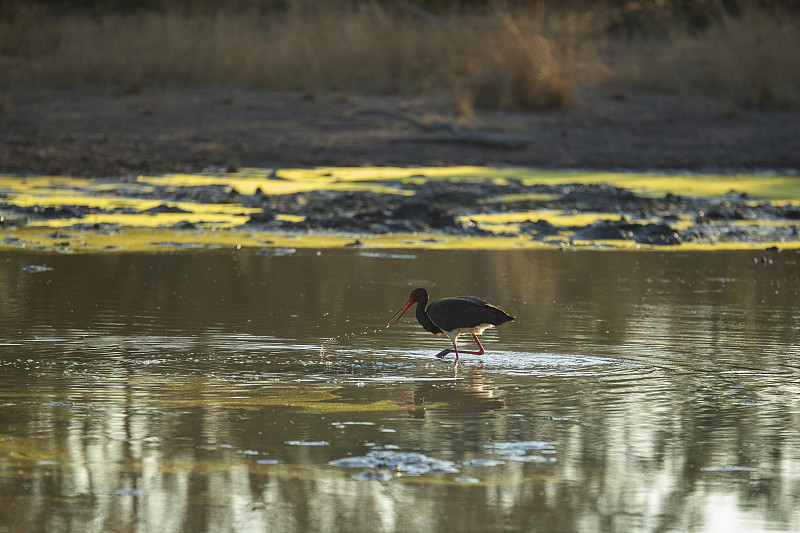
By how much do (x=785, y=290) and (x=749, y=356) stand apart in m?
2.62

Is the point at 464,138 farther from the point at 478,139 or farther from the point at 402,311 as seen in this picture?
the point at 402,311

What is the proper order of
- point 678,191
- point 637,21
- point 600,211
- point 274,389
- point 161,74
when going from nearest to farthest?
point 274,389, point 600,211, point 678,191, point 161,74, point 637,21

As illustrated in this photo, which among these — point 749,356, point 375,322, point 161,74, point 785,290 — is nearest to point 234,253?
point 375,322

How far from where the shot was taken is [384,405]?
570 cm

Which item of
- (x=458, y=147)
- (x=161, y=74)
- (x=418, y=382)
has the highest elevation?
(x=161, y=74)

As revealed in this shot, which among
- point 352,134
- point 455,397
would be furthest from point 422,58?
point 455,397

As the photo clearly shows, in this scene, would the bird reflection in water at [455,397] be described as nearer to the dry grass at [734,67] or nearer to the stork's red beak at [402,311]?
the stork's red beak at [402,311]

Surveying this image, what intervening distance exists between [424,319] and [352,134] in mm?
10675

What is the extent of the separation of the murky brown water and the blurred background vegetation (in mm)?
10674

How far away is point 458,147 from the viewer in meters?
17.7

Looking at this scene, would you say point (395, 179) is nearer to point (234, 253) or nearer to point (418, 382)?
point (234, 253)

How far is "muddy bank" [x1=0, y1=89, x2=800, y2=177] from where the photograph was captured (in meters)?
16.8

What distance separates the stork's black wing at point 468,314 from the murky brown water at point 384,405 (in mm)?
213

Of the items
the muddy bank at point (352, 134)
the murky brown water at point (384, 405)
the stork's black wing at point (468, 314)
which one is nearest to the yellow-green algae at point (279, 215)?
the muddy bank at point (352, 134)
